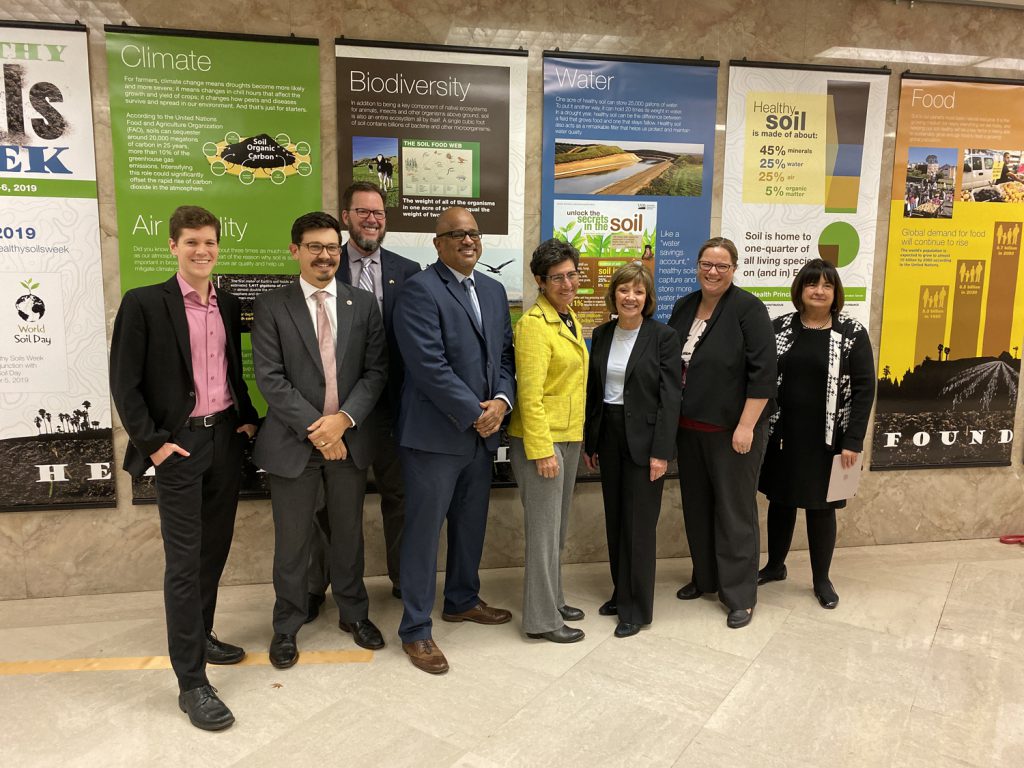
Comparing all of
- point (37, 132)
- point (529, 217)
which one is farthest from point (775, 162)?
point (37, 132)

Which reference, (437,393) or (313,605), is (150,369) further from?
(313,605)

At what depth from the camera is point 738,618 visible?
3359 mm

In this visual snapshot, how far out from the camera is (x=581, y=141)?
385 centimetres

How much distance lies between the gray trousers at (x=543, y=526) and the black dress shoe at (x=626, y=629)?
0.28m

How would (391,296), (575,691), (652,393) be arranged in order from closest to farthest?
(575,691) < (652,393) < (391,296)

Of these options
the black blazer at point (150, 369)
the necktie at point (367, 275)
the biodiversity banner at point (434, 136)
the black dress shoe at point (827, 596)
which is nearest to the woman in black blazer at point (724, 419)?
the black dress shoe at point (827, 596)

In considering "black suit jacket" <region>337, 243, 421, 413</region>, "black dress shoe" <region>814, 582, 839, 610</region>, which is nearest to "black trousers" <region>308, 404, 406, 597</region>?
"black suit jacket" <region>337, 243, 421, 413</region>

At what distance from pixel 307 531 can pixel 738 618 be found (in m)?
2.04

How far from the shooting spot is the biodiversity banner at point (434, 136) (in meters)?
3.60

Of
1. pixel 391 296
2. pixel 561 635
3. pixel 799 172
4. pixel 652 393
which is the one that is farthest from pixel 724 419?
pixel 799 172

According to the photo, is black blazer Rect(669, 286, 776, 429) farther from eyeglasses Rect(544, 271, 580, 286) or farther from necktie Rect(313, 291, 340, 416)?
necktie Rect(313, 291, 340, 416)

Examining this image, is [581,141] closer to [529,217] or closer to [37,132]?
[529,217]

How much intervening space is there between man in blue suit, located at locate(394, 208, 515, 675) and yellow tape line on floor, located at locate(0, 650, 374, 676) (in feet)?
0.91

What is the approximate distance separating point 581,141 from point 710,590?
248cm
